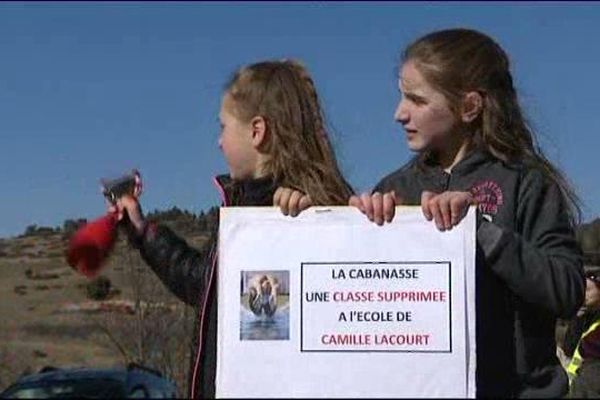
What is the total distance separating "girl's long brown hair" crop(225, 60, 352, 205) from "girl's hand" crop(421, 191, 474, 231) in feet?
1.64

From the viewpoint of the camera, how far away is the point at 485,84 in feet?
10.8

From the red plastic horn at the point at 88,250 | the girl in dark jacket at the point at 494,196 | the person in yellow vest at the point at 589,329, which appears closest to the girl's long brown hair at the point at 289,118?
the girl in dark jacket at the point at 494,196

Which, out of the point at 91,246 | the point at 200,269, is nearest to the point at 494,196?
the point at 200,269

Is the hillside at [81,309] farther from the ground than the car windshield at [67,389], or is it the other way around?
the hillside at [81,309]

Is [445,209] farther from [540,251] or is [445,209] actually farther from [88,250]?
[88,250]

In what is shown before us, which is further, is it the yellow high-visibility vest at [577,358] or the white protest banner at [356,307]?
the yellow high-visibility vest at [577,358]

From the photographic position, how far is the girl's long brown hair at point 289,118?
333 centimetres

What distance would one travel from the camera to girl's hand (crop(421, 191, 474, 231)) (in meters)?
2.78

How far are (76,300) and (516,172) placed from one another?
115 centimetres

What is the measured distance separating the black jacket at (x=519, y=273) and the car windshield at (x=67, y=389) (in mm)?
857

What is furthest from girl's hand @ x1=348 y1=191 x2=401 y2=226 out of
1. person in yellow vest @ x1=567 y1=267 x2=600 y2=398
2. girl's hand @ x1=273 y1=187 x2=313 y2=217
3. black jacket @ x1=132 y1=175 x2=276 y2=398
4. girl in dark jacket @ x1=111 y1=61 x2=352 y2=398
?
person in yellow vest @ x1=567 y1=267 x2=600 y2=398

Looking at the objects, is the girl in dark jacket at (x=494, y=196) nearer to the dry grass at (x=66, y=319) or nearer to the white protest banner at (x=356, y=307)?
the white protest banner at (x=356, y=307)

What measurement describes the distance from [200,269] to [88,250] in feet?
1.84

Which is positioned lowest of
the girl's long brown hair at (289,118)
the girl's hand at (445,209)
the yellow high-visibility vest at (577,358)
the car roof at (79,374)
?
the car roof at (79,374)
